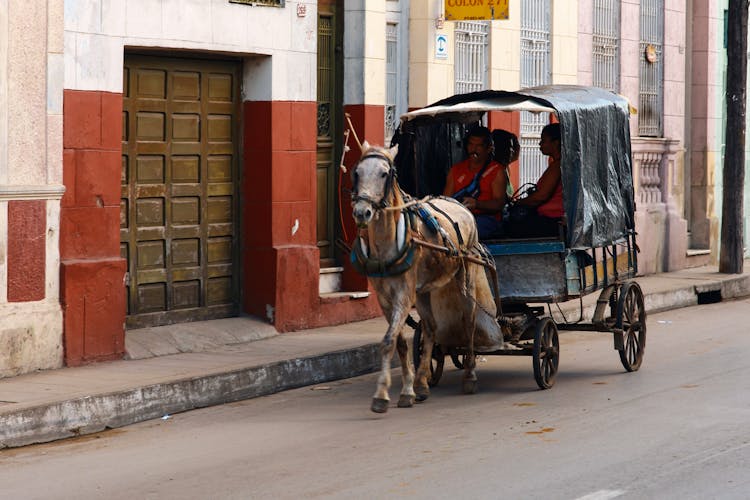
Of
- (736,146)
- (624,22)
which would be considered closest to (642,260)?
(736,146)

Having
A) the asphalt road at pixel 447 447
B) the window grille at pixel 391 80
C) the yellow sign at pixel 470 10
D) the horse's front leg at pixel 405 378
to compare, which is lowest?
the asphalt road at pixel 447 447

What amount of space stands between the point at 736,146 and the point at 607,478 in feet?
45.1

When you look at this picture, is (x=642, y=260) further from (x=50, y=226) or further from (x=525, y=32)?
(x=50, y=226)

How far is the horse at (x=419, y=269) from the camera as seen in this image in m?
11.2

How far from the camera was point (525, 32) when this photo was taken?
2023cm

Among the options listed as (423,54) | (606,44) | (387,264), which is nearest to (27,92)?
(387,264)

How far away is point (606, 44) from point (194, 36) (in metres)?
9.48

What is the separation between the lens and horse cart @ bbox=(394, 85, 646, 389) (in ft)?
41.1

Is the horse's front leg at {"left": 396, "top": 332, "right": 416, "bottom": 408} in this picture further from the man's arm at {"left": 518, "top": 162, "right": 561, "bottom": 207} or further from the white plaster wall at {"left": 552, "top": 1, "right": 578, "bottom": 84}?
the white plaster wall at {"left": 552, "top": 1, "right": 578, "bottom": 84}

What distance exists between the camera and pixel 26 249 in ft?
41.7

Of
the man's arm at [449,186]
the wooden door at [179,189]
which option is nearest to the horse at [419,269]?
the man's arm at [449,186]

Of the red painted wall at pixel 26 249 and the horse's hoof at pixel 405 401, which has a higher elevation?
the red painted wall at pixel 26 249

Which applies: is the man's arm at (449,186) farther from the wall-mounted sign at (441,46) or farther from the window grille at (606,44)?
the window grille at (606,44)

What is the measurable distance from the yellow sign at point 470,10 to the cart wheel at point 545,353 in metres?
6.09
